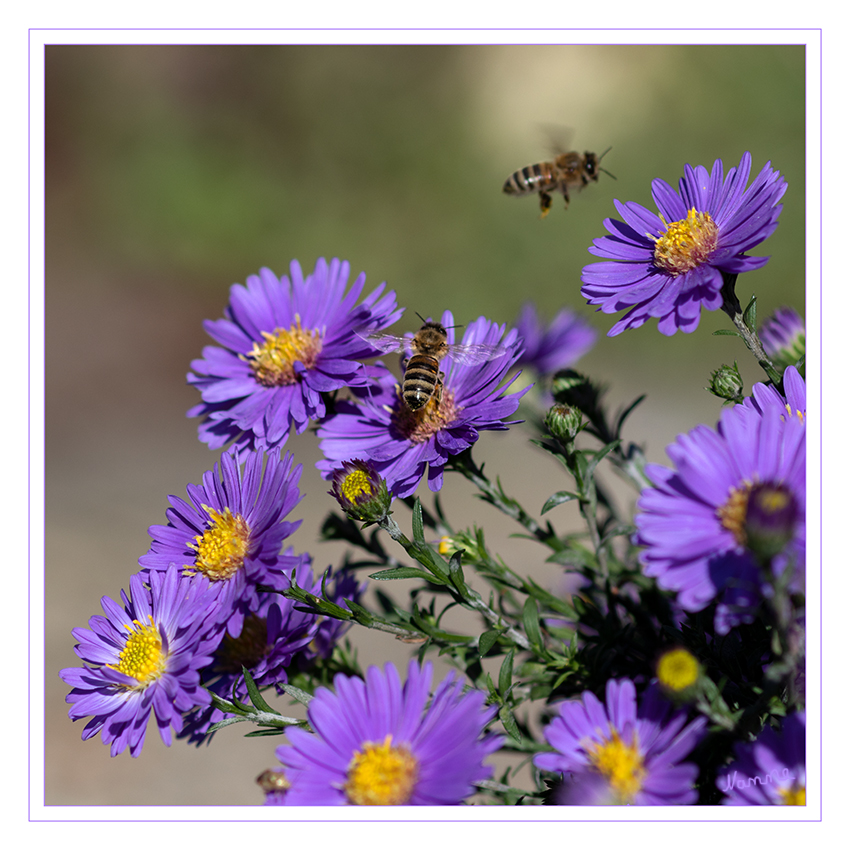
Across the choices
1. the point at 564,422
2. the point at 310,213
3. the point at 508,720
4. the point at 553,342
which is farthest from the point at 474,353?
the point at 310,213

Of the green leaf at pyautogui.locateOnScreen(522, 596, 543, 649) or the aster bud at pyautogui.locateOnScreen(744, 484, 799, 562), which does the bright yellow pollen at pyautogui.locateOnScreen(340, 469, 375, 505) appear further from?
the aster bud at pyautogui.locateOnScreen(744, 484, 799, 562)

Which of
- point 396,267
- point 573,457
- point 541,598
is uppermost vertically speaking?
point 396,267

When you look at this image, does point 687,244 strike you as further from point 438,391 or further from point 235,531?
point 235,531

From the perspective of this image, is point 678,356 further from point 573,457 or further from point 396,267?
point 573,457

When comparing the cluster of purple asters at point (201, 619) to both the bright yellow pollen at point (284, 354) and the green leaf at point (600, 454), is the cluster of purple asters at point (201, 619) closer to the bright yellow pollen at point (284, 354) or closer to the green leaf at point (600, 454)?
the bright yellow pollen at point (284, 354)

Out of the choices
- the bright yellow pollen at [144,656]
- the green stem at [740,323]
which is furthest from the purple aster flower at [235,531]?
the green stem at [740,323]
